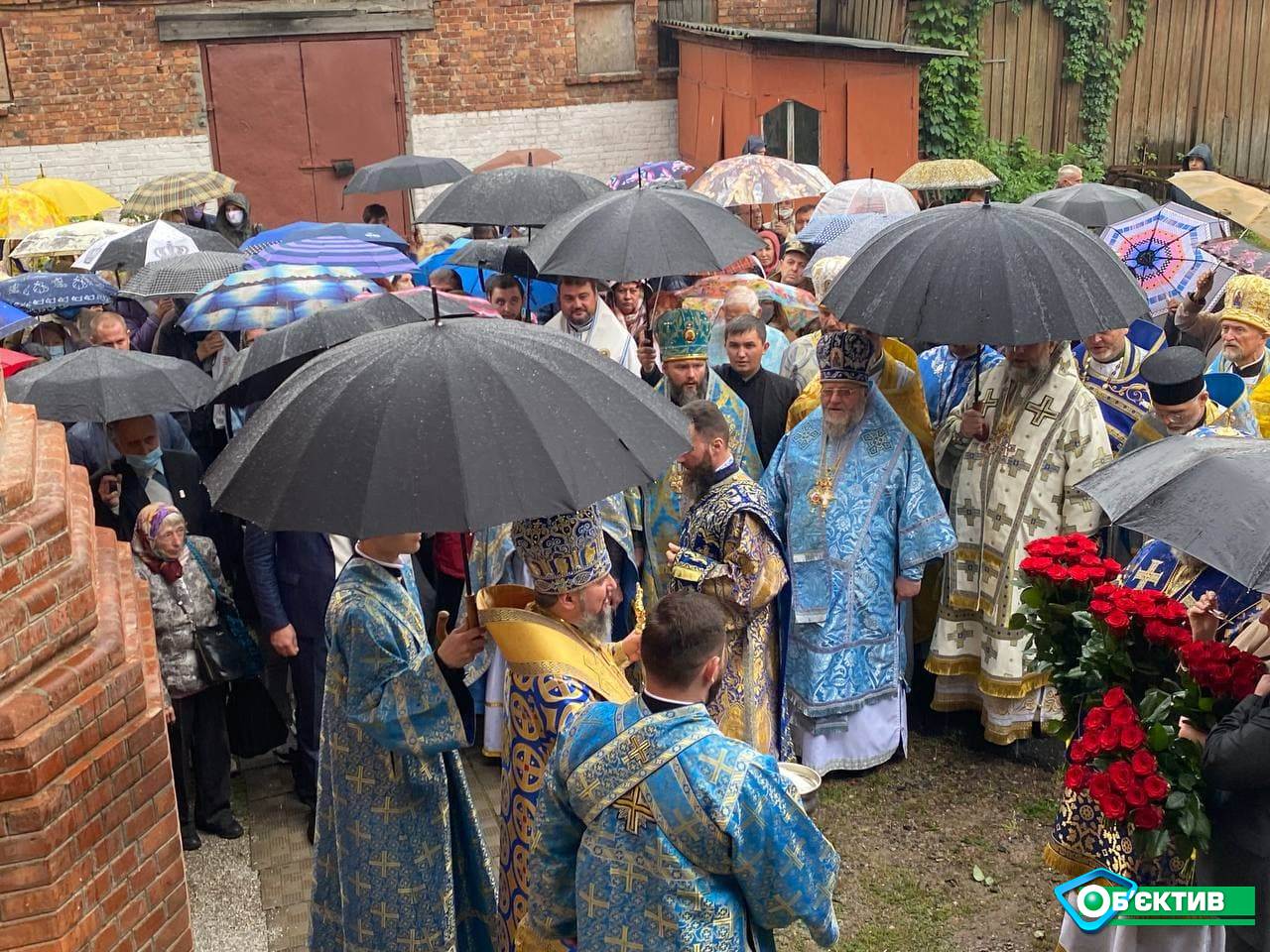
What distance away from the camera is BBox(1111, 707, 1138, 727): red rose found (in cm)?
372

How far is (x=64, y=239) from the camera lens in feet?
32.7

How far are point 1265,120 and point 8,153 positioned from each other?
16484 mm

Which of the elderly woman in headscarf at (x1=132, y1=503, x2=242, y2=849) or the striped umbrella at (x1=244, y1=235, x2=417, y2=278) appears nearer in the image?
the elderly woman in headscarf at (x1=132, y1=503, x2=242, y2=849)

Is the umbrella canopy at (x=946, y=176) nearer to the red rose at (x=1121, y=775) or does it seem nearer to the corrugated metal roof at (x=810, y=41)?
the corrugated metal roof at (x=810, y=41)

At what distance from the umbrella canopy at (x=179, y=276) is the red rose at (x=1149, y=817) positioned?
609 cm

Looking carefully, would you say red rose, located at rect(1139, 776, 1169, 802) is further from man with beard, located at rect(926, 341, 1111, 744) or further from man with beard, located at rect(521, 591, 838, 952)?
man with beard, located at rect(926, 341, 1111, 744)

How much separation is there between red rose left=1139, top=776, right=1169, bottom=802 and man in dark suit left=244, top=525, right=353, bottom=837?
3214mm

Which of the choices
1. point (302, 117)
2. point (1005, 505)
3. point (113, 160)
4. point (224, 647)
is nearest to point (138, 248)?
point (224, 647)

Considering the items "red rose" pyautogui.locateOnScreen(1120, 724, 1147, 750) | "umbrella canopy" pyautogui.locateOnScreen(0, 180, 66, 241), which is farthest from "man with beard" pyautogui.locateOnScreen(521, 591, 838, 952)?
"umbrella canopy" pyautogui.locateOnScreen(0, 180, 66, 241)

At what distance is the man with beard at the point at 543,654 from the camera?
349 centimetres

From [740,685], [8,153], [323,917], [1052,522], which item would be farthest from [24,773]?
[8,153]

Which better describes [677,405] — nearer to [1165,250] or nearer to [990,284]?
[990,284]

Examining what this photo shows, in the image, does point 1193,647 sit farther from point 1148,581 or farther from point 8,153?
point 8,153

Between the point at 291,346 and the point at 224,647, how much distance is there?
1.32 metres
